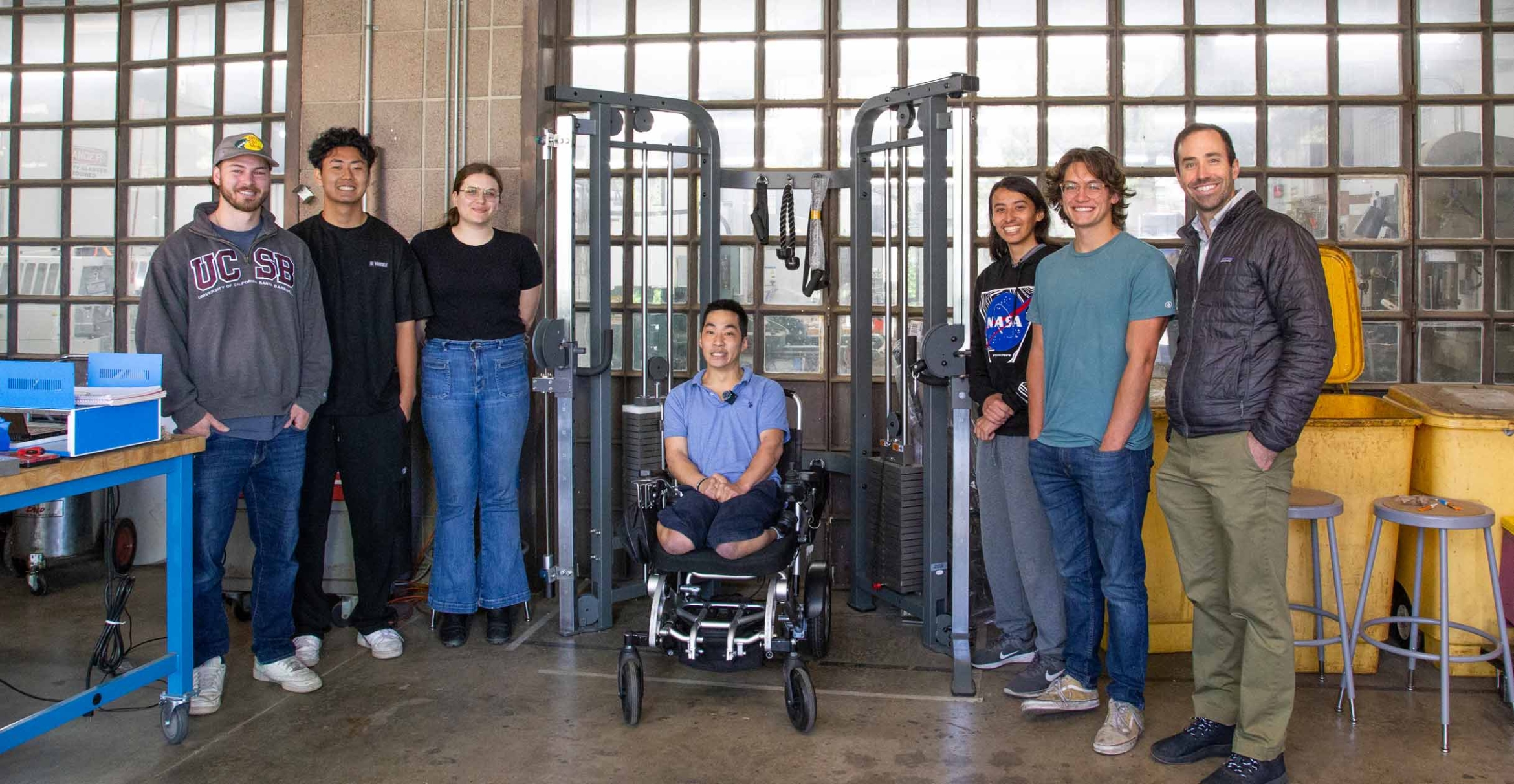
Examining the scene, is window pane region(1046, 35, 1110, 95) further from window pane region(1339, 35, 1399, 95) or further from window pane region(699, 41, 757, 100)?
window pane region(699, 41, 757, 100)

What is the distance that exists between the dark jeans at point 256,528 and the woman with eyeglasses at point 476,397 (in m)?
0.51

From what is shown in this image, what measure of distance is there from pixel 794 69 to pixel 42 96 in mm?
3627

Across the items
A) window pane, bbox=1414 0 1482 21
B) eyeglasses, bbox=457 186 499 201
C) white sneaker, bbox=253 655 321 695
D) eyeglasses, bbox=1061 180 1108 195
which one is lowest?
white sneaker, bbox=253 655 321 695

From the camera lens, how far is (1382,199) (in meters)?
4.27

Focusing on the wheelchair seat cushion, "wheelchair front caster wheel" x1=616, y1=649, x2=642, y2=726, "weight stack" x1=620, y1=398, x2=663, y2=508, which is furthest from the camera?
"weight stack" x1=620, y1=398, x2=663, y2=508

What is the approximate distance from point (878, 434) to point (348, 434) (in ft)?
6.76

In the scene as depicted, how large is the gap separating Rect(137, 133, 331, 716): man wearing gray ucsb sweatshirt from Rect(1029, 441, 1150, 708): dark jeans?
7.33 ft

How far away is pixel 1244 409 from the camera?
8.31 feet

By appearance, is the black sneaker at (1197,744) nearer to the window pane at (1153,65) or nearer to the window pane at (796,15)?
the window pane at (1153,65)

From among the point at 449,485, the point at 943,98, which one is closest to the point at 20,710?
the point at 449,485

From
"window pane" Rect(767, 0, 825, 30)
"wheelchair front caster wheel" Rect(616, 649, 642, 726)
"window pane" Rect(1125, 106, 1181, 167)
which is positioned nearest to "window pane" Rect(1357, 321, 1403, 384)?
"window pane" Rect(1125, 106, 1181, 167)

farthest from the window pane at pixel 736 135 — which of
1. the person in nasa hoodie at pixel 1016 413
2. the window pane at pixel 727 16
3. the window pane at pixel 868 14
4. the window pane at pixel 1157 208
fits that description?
the window pane at pixel 1157 208

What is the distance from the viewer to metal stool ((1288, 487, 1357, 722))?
121 inches

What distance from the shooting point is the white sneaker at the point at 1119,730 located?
9.34 ft
